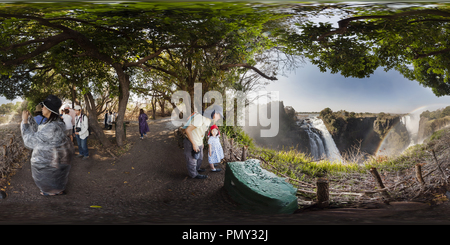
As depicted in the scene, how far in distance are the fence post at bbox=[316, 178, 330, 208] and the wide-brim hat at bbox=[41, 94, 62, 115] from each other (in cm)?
191

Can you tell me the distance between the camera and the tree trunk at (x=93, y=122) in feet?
4.72

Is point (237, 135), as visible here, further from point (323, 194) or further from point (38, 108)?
point (38, 108)

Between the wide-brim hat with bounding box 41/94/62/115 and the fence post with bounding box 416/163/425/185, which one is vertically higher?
the wide-brim hat with bounding box 41/94/62/115

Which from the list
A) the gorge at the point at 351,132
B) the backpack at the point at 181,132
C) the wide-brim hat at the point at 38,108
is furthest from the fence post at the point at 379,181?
the wide-brim hat at the point at 38,108

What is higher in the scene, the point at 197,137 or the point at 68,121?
the point at 68,121

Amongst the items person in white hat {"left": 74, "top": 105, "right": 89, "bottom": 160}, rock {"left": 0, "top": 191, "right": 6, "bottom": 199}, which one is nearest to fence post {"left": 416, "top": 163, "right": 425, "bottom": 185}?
person in white hat {"left": 74, "top": 105, "right": 89, "bottom": 160}

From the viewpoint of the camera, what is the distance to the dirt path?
136 cm

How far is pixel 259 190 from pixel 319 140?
2.04 ft

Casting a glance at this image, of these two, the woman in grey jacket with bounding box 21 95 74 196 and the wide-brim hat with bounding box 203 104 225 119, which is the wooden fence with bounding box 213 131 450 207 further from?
the woman in grey jacket with bounding box 21 95 74 196

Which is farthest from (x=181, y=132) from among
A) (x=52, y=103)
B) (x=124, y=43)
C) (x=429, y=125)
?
(x=429, y=125)

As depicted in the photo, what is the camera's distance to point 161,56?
4.89 feet

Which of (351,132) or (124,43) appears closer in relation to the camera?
(124,43)

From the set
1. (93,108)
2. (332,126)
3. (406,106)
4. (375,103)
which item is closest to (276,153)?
(332,126)

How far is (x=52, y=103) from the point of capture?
1425mm
